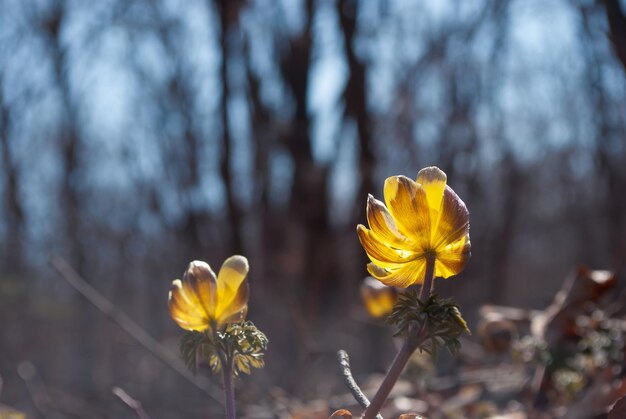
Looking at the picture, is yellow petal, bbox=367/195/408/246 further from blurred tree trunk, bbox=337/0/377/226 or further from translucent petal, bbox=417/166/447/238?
blurred tree trunk, bbox=337/0/377/226

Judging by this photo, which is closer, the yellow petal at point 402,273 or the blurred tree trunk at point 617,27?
the yellow petal at point 402,273

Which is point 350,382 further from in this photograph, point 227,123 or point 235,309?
point 227,123

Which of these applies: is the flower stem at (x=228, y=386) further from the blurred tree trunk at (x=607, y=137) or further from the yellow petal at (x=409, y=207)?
the blurred tree trunk at (x=607, y=137)

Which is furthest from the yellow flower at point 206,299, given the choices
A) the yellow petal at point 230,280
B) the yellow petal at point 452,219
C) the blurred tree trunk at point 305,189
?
the blurred tree trunk at point 305,189

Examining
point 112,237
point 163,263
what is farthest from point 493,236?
point 112,237

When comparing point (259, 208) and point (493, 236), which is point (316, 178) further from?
point (493, 236)

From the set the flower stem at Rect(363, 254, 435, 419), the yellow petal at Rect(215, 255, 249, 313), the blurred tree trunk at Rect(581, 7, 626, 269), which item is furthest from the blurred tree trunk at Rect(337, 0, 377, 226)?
the flower stem at Rect(363, 254, 435, 419)

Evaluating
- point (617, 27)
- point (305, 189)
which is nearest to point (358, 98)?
point (305, 189)
